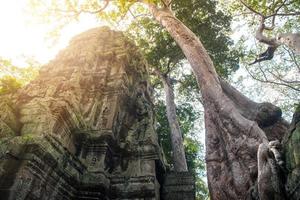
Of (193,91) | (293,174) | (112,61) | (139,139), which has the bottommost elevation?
(293,174)

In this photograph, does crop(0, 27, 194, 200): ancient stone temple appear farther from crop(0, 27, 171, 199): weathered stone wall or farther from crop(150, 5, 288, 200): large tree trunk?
crop(150, 5, 288, 200): large tree trunk

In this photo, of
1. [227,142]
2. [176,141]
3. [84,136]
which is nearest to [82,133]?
[84,136]

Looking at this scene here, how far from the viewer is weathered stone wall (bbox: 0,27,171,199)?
164 inches

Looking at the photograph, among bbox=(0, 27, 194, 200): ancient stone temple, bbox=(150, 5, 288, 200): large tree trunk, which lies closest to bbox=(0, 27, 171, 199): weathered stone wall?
bbox=(0, 27, 194, 200): ancient stone temple

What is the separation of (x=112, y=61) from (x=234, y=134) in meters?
5.00

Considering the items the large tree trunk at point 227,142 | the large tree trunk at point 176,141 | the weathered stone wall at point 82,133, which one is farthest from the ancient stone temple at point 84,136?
the large tree trunk at point 176,141

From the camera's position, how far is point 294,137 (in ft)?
9.43

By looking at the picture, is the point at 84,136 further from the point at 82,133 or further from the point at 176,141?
the point at 176,141

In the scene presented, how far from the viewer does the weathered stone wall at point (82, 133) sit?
13.7 feet

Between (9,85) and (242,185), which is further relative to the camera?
(9,85)

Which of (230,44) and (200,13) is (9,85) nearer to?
(200,13)

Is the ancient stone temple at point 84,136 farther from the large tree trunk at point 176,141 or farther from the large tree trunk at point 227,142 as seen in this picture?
the large tree trunk at point 176,141

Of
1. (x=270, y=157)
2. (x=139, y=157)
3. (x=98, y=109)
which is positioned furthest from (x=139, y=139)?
(x=270, y=157)

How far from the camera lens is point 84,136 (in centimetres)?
591
